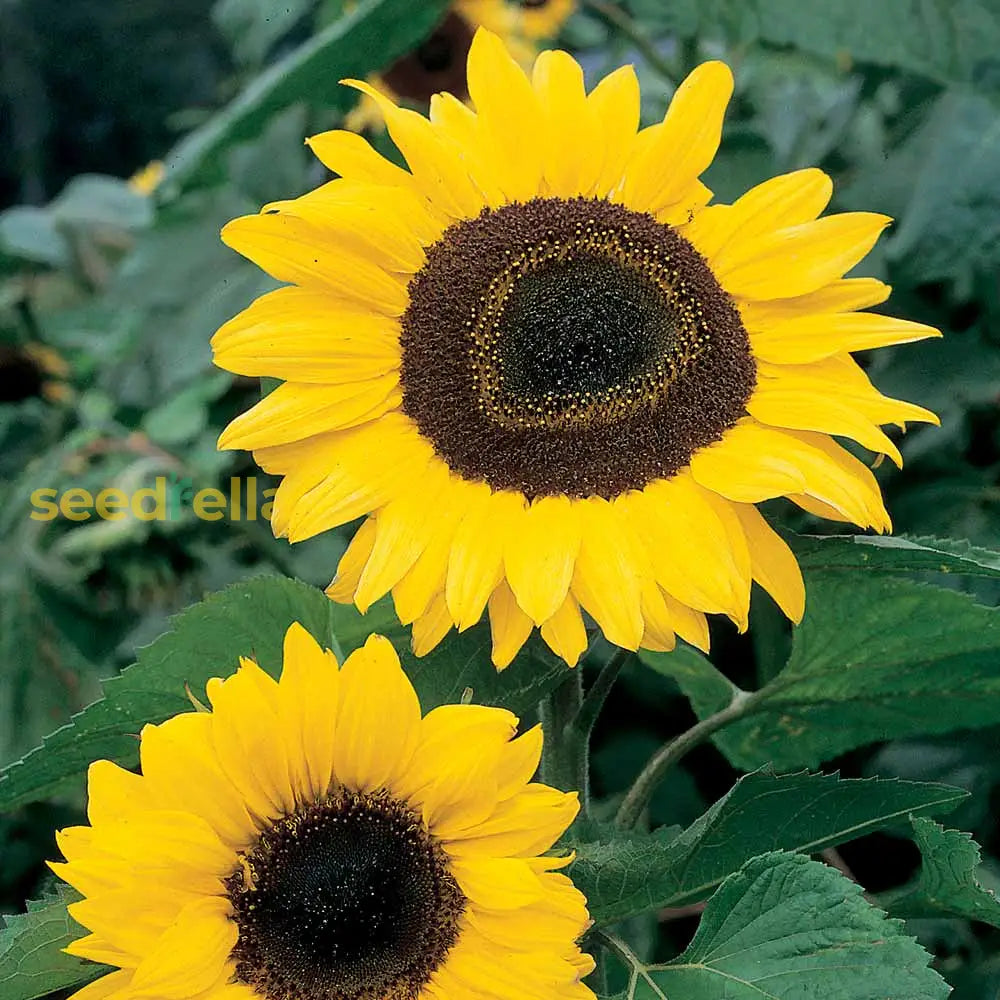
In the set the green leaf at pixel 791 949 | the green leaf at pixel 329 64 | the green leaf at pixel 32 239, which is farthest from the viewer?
the green leaf at pixel 32 239

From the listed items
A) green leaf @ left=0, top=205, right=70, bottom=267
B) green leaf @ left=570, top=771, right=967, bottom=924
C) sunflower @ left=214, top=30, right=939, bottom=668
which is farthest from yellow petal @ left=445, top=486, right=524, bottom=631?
green leaf @ left=0, top=205, right=70, bottom=267

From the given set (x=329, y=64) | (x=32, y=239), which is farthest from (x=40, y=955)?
(x=32, y=239)

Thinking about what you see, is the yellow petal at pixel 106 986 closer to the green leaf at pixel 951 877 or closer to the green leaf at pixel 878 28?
the green leaf at pixel 951 877

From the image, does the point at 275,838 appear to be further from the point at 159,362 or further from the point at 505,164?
the point at 159,362

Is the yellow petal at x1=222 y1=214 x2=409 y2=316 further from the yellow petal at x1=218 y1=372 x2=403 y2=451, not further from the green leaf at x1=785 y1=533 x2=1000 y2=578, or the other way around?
the green leaf at x1=785 y1=533 x2=1000 y2=578

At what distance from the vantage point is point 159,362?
117cm

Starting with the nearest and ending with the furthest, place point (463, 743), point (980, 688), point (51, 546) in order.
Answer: point (463, 743) → point (980, 688) → point (51, 546)

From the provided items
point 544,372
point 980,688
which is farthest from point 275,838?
point 980,688

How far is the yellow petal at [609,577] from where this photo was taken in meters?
0.47

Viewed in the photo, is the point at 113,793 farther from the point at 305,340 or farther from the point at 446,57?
the point at 446,57

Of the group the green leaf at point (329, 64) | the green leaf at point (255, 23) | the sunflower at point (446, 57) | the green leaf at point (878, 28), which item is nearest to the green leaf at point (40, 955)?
the green leaf at point (329, 64)

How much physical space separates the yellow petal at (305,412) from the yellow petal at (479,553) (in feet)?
0.18

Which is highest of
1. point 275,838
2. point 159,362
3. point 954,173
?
point 954,173

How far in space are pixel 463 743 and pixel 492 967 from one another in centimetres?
8
